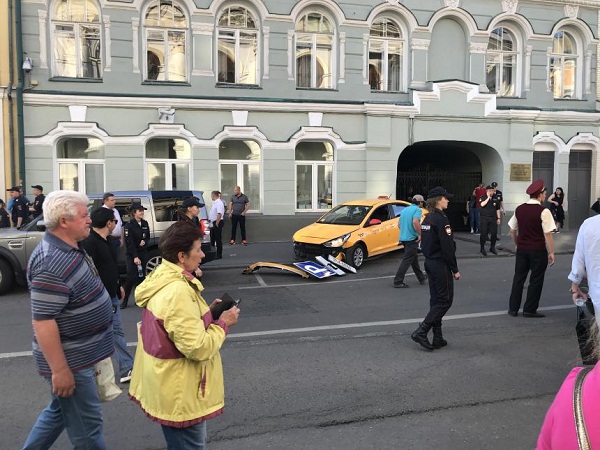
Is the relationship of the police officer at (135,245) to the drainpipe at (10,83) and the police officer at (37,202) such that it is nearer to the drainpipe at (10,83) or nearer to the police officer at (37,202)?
the police officer at (37,202)

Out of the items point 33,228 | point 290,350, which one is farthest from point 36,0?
point 290,350

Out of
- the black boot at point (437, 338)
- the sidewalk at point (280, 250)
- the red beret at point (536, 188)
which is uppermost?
the red beret at point (536, 188)

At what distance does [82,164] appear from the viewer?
15.6 metres

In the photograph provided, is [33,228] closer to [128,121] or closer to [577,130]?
[128,121]

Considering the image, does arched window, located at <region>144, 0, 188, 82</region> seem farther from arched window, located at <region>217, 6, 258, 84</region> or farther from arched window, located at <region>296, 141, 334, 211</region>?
arched window, located at <region>296, 141, 334, 211</region>

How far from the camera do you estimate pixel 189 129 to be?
628 inches

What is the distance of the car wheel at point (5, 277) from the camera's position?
31.0 feet

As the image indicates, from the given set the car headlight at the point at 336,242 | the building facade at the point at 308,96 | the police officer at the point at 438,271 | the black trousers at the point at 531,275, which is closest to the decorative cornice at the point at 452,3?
the building facade at the point at 308,96

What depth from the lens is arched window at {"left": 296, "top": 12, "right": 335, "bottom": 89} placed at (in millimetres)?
16969

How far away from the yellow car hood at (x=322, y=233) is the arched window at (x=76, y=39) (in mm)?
8160

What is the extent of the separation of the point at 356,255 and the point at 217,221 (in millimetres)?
4151

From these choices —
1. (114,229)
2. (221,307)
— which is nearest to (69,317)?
(221,307)

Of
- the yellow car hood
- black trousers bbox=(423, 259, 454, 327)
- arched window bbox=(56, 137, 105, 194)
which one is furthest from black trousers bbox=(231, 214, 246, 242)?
black trousers bbox=(423, 259, 454, 327)

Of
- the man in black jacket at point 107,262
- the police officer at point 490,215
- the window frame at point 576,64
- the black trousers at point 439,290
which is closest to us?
the man in black jacket at point 107,262
